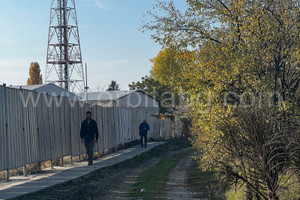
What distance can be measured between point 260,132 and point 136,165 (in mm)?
11911

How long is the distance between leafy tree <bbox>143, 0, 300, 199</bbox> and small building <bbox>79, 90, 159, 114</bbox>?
88.2 ft

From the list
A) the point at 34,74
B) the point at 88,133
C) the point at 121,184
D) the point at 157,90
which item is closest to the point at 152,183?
the point at 121,184

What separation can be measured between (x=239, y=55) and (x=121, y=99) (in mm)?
34115

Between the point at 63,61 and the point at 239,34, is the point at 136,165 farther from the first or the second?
the point at 63,61

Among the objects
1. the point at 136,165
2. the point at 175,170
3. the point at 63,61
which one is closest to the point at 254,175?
the point at 175,170

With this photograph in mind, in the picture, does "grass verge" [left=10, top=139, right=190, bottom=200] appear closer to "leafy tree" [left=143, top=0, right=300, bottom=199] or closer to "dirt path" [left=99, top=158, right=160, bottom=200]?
"dirt path" [left=99, top=158, right=160, bottom=200]

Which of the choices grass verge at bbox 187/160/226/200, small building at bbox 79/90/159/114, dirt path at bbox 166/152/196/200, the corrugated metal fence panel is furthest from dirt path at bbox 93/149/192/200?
small building at bbox 79/90/159/114

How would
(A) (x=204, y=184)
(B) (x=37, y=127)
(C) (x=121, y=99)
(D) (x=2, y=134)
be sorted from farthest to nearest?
(C) (x=121, y=99) < (A) (x=204, y=184) < (B) (x=37, y=127) < (D) (x=2, y=134)

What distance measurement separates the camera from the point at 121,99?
4522cm

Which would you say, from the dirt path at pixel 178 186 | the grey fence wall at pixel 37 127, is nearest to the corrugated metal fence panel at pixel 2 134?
the grey fence wall at pixel 37 127

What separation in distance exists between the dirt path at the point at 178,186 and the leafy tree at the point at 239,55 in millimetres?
949

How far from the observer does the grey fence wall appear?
1113cm

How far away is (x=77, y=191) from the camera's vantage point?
10797 mm

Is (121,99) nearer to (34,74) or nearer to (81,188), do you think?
(81,188)
